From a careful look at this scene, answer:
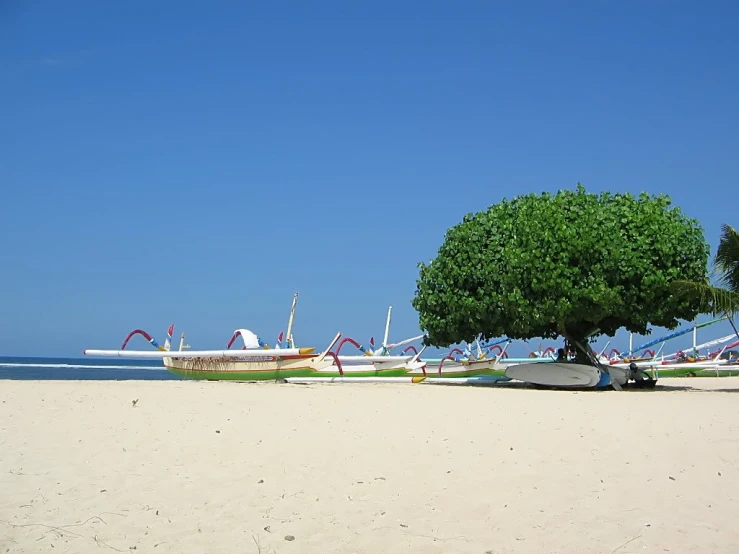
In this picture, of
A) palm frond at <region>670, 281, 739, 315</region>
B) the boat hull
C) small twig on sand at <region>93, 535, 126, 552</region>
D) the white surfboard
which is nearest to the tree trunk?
the white surfboard

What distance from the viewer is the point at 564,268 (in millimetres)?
22234

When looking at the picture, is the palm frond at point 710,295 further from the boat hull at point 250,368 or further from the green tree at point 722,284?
the boat hull at point 250,368

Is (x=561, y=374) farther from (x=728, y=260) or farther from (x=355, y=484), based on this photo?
(x=355, y=484)

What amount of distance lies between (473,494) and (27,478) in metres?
4.28

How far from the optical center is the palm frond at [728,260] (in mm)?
23266

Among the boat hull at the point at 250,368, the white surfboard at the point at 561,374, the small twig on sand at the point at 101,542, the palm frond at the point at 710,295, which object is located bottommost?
the small twig on sand at the point at 101,542

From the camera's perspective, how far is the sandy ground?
20.0 feet

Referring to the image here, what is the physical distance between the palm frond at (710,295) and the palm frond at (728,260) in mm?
1407

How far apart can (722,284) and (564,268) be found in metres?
5.31

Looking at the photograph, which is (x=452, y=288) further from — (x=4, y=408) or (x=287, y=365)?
(x=4, y=408)

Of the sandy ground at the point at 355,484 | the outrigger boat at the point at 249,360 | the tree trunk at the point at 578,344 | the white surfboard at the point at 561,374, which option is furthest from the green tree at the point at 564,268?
the sandy ground at the point at 355,484

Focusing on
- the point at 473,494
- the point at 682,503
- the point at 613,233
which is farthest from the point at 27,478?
the point at 613,233

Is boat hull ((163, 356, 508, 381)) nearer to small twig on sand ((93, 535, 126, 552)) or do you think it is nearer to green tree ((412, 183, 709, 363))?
green tree ((412, 183, 709, 363))

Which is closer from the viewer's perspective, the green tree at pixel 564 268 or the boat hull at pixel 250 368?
the green tree at pixel 564 268
